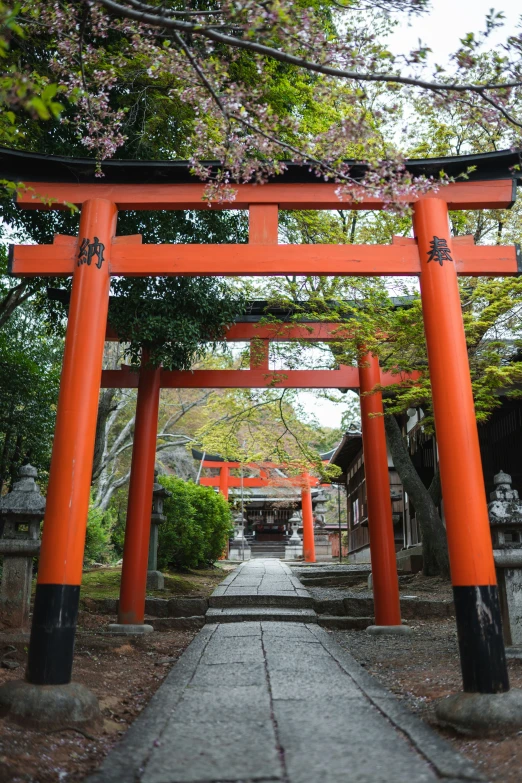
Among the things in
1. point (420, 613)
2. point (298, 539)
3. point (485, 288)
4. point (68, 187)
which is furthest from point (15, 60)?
point (298, 539)

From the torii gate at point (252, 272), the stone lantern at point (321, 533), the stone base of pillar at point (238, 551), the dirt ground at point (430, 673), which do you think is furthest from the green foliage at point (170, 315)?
the stone base of pillar at point (238, 551)

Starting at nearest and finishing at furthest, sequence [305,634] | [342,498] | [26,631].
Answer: [26,631]
[305,634]
[342,498]

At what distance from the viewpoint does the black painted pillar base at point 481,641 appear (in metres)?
4.10

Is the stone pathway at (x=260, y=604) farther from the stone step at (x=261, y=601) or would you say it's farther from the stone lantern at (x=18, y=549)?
the stone lantern at (x=18, y=549)

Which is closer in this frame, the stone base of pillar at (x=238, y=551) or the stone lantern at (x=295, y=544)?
the stone base of pillar at (x=238, y=551)

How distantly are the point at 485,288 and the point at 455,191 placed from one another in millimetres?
2639

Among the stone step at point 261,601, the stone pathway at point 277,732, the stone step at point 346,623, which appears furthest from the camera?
the stone step at point 261,601

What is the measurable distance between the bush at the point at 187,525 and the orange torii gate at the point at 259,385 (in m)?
4.87

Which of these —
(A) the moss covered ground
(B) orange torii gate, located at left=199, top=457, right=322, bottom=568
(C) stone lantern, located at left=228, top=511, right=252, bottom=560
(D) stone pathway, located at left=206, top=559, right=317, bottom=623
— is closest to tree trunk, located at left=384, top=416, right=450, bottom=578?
(D) stone pathway, located at left=206, top=559, right=317, bottom=623

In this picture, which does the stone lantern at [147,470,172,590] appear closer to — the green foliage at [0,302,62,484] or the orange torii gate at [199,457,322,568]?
the green foliage at [0,302,62,484]

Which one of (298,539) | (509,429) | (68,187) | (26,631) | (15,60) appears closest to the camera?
(68,187)

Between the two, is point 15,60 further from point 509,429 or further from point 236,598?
point 509,429

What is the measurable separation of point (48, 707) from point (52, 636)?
0.45 meters

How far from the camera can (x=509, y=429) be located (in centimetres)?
1112
